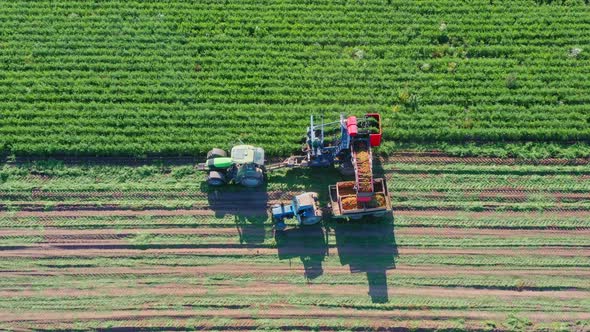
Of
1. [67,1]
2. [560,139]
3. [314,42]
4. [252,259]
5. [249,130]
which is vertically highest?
[67,1]

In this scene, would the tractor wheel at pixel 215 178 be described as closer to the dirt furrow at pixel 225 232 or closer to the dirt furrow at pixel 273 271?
the dirt furrow at pixel 225 232

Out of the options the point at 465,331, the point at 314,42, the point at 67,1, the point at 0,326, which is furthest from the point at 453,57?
the point at 0,326

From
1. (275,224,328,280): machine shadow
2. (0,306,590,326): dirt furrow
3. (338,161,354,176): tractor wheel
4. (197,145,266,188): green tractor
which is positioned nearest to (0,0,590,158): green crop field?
(197,145,266,188): green tractor

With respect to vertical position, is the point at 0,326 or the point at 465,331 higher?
the point at 0,326

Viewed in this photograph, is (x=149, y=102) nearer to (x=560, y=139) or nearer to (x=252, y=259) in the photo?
(x=252, y=259)

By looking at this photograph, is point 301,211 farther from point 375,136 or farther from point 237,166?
point 375,136

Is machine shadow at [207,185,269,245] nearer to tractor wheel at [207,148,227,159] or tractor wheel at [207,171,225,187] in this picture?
tractor wheel at [207,171,225,187]
